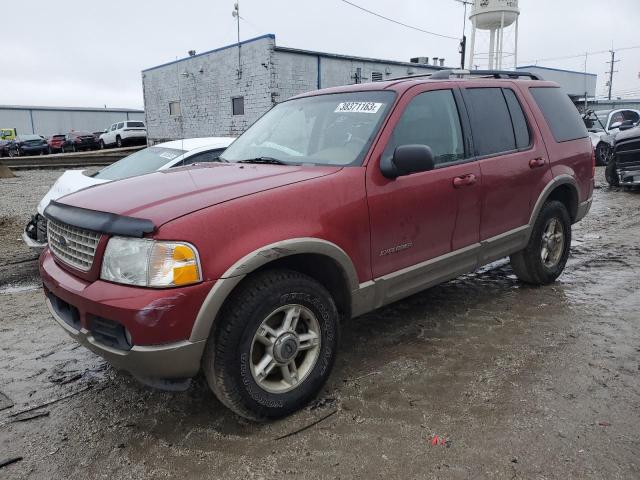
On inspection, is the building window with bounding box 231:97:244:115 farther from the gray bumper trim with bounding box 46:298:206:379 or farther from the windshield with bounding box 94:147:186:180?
the gray bumper trim with bounding box 46:298:206:379

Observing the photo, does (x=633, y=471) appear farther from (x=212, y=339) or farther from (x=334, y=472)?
(x=212, y=339)

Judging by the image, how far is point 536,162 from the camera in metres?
4.54

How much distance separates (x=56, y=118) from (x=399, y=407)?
57.1 metres

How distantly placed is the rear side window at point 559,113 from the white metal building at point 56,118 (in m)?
54.1

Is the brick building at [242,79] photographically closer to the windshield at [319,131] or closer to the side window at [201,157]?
the side window at [201,157]

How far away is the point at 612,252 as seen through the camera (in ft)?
21.3

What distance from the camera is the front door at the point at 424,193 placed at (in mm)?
3299

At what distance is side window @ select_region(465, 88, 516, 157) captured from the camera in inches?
161

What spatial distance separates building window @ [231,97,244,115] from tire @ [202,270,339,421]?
21.3m

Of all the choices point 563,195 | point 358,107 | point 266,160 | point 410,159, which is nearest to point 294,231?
point 410,159

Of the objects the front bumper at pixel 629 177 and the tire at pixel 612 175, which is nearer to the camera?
the front bumper at pixel 629 177

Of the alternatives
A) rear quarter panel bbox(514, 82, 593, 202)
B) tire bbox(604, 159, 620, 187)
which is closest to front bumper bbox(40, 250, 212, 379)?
rear quarter panel bbox(514, 82, 593, 202)

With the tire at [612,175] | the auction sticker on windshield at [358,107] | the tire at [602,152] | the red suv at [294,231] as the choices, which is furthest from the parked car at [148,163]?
the tire at [602,152]

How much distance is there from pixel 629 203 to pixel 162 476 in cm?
1029
